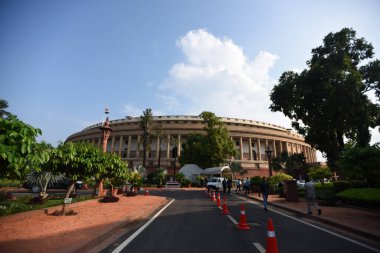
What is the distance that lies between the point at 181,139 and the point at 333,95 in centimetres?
5129

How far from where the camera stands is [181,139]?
71938mm

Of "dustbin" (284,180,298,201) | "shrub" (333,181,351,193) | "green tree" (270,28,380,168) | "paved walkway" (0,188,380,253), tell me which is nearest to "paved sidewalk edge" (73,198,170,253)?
"paved walkway" (0,188,380,253)

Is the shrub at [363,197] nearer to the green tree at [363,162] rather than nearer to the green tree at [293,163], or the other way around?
the green tree at [363,162]

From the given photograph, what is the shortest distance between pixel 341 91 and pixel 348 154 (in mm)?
13732

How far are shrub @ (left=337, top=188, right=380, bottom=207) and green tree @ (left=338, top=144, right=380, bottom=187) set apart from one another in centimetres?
193

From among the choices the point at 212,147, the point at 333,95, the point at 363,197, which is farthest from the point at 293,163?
the point at 363,197

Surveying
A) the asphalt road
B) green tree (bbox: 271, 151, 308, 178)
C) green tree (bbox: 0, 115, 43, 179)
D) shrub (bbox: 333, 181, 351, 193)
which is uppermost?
green tree (bbox: 271, 151, 308, 178)

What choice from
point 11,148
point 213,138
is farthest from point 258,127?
point 11,148

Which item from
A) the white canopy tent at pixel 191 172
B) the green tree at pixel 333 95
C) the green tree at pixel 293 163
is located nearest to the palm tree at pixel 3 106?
the white canopy tent at pixel 191 172

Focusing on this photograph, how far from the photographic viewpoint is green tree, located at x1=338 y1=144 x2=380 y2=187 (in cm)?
1136

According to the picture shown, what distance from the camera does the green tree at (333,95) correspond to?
23427 millimetres

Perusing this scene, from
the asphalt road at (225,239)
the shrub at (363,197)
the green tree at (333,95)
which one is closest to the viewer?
the asphalt road at (225,239)

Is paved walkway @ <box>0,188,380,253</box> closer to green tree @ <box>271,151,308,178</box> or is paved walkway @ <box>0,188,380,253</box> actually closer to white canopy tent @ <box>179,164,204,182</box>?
white canopy tent @ <box>179,164,204,182</box>

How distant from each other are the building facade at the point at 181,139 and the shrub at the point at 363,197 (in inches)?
2012
